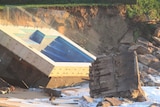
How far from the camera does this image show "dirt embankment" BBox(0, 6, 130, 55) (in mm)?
19966

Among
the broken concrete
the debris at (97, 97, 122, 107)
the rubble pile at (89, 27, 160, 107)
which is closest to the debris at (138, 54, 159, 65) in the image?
the broken concrete

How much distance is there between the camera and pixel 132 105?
42.1ft

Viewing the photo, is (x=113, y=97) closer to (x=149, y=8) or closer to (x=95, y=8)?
(x=95, y=8)

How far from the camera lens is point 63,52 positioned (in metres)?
18.2

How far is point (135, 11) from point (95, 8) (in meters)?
2.21

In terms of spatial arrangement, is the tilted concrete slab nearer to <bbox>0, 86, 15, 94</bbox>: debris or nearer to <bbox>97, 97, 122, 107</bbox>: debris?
<bbox>0, 86, 15, 94</bbox>: debris

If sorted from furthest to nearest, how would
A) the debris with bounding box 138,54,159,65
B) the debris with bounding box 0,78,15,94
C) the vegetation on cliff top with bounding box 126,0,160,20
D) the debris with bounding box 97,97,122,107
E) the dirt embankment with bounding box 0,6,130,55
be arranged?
the vegetation on cliff top with bounding box 126,0,160,20, the debris with bounding box 138,54,159,65, the dirt embankment with bounding box 0,6,130,55, the debris with bounding box 0,78,15,94, the debris with bounding box 97,97,122,107

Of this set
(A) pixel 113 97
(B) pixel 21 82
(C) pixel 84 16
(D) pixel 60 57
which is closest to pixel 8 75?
(B) pixel 21 82

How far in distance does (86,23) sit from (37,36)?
15.7 ft

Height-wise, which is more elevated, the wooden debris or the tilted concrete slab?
the tilted concrete slab

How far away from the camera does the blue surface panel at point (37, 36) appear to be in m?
18.1

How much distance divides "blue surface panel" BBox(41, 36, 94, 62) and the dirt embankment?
1267 millimetres

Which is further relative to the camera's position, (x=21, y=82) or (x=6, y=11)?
(x=6, y=11)

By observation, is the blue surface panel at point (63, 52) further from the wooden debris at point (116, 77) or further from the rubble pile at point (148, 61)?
the wooden debris at point (116, 77)
